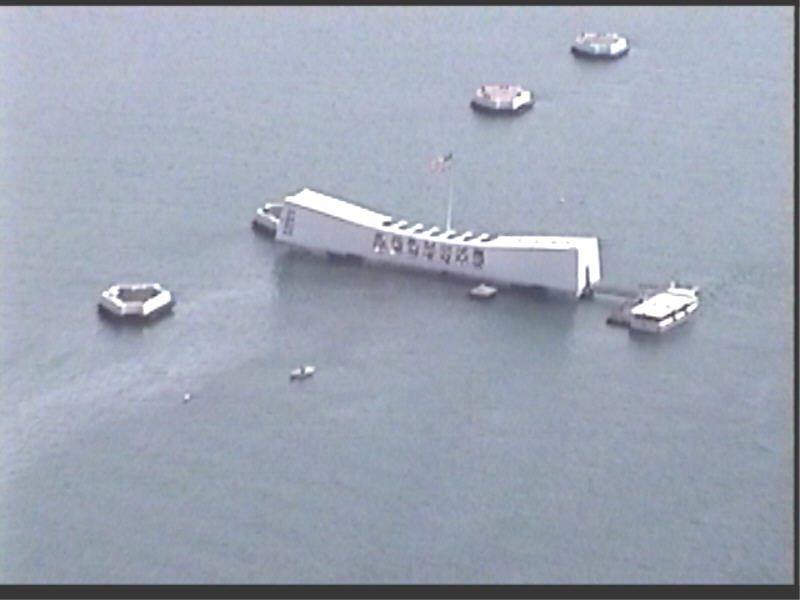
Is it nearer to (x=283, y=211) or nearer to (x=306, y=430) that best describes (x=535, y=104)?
(x=283, y=211)

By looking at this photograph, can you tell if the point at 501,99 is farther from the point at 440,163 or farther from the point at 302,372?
the point at 302,372

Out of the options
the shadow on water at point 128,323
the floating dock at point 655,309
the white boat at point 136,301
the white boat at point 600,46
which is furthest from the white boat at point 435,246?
the white boat at point 600,46

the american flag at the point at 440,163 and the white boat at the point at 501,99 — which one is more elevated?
the american flag at the point at 440,163

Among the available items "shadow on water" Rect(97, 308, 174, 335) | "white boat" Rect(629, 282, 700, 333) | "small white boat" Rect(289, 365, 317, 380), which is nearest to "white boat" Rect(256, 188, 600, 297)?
"white boat" Rect(629, 282, 700, 333)

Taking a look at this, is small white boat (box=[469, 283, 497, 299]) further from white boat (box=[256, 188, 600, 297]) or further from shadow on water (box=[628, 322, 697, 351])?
shadow on water (box=[628, 322, 697, 351])

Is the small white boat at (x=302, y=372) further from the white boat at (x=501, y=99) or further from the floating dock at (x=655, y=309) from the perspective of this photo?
the white boat at (x=501, y=99)

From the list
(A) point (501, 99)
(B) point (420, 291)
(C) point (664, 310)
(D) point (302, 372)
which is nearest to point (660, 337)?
(C) point (664, 310)

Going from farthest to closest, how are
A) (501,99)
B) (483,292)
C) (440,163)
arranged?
(501,99), (440,163), (483,292)
